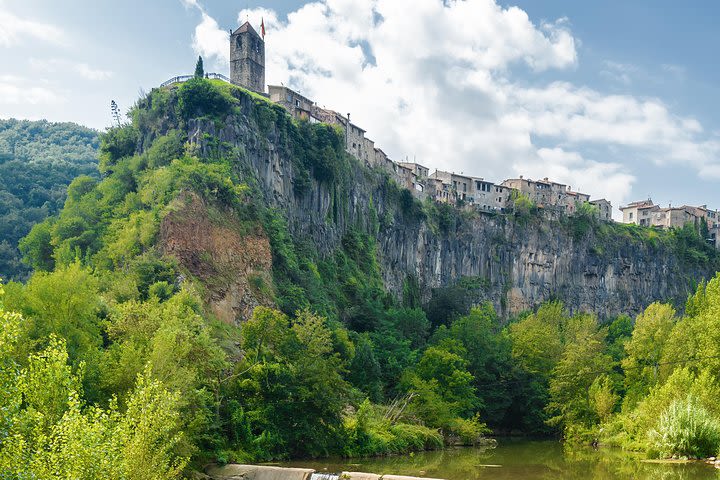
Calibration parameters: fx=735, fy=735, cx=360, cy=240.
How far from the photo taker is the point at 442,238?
110 metres

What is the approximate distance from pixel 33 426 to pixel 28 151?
360 feet

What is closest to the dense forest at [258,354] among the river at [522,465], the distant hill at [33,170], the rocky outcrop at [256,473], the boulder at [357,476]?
the rocky outcrop at [256,473]

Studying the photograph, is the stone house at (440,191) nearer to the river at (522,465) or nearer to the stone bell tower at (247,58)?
the stone bell tower at (247,58)

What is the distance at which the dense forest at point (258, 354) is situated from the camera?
19859mm

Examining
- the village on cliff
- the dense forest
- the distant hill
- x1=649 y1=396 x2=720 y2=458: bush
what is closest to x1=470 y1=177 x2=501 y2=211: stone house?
the village on cliff

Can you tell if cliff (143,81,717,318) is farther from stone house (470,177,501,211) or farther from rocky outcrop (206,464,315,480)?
rocky outcrop (206,464,315,480)

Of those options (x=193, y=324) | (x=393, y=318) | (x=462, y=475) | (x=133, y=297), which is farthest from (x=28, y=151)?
(x=462, y=475)

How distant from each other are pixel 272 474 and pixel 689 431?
2302cm

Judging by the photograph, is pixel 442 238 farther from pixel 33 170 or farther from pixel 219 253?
pixel 33 170

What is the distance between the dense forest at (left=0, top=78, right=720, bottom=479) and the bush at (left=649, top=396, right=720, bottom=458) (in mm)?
108

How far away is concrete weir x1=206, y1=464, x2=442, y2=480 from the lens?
30.2 metres

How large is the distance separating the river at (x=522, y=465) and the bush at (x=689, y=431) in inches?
56.8

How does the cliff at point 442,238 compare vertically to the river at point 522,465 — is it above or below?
above

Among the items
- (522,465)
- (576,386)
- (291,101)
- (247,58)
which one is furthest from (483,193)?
(522,465)
